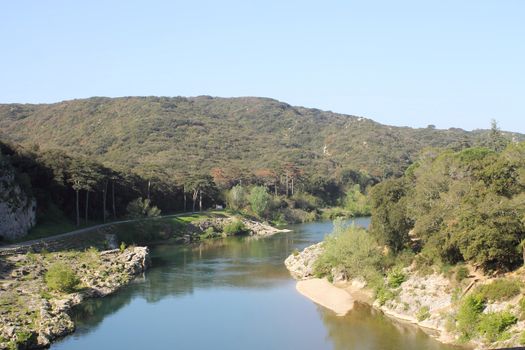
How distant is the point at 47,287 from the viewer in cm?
5388

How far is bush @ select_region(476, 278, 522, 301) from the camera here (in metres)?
38.9

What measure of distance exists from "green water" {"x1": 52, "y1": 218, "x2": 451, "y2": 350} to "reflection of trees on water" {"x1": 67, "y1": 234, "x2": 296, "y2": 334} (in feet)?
0.36

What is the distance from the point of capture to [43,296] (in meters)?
50.5

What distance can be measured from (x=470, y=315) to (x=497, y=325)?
248cm

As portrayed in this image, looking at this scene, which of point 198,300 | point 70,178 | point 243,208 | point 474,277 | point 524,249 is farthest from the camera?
point 243,208

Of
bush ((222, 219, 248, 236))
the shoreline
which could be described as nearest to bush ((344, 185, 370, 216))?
bush ((222, 219, 248, 236))

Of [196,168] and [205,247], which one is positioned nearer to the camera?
[205,247]

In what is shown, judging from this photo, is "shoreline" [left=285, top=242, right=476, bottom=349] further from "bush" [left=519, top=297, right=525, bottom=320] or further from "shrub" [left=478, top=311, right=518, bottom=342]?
"bush" [left=519, top=297, right=525, bottom=320]

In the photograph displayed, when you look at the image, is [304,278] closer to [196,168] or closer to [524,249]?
[524,249]

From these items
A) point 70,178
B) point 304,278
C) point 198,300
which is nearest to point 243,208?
point 70,178

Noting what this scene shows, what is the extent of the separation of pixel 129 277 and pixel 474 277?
37.4 metres

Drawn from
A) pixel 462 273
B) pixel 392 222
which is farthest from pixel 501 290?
pixel 392 222

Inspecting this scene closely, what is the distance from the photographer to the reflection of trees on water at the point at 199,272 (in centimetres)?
5338

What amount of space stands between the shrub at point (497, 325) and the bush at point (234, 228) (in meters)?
75.1
